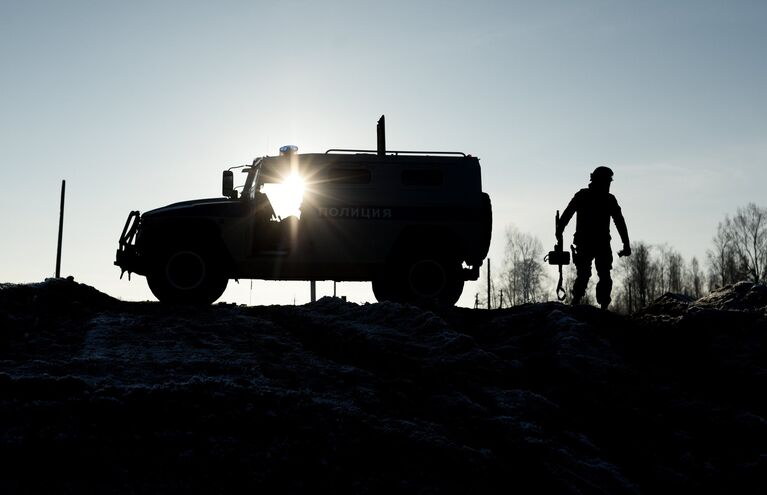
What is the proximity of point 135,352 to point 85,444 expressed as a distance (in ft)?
6.55

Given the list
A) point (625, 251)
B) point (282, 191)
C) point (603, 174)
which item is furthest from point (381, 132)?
point (625, 251)

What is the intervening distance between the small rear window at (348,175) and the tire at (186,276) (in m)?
2.00

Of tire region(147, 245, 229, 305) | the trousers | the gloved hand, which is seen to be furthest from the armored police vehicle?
the gloved hand

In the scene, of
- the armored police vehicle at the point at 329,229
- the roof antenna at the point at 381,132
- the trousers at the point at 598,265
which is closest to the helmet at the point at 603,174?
the trousers at the point at 598,265

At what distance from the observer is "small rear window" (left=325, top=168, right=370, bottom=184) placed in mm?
10812

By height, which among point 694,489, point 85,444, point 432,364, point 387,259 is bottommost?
point 694,489

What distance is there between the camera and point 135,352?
Result: 22.1 ft

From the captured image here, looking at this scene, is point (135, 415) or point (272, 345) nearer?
point (135, 415)

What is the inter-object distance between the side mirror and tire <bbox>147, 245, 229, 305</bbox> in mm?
878

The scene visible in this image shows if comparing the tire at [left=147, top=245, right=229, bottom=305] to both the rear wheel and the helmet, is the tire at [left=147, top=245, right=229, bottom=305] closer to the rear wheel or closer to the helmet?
the rear wheel

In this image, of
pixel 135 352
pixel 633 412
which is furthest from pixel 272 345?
pixel 633 412

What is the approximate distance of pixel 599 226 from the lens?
9.78 meters

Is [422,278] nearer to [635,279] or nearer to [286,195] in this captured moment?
[286,195]

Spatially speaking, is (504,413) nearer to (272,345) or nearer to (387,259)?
(272,345)
